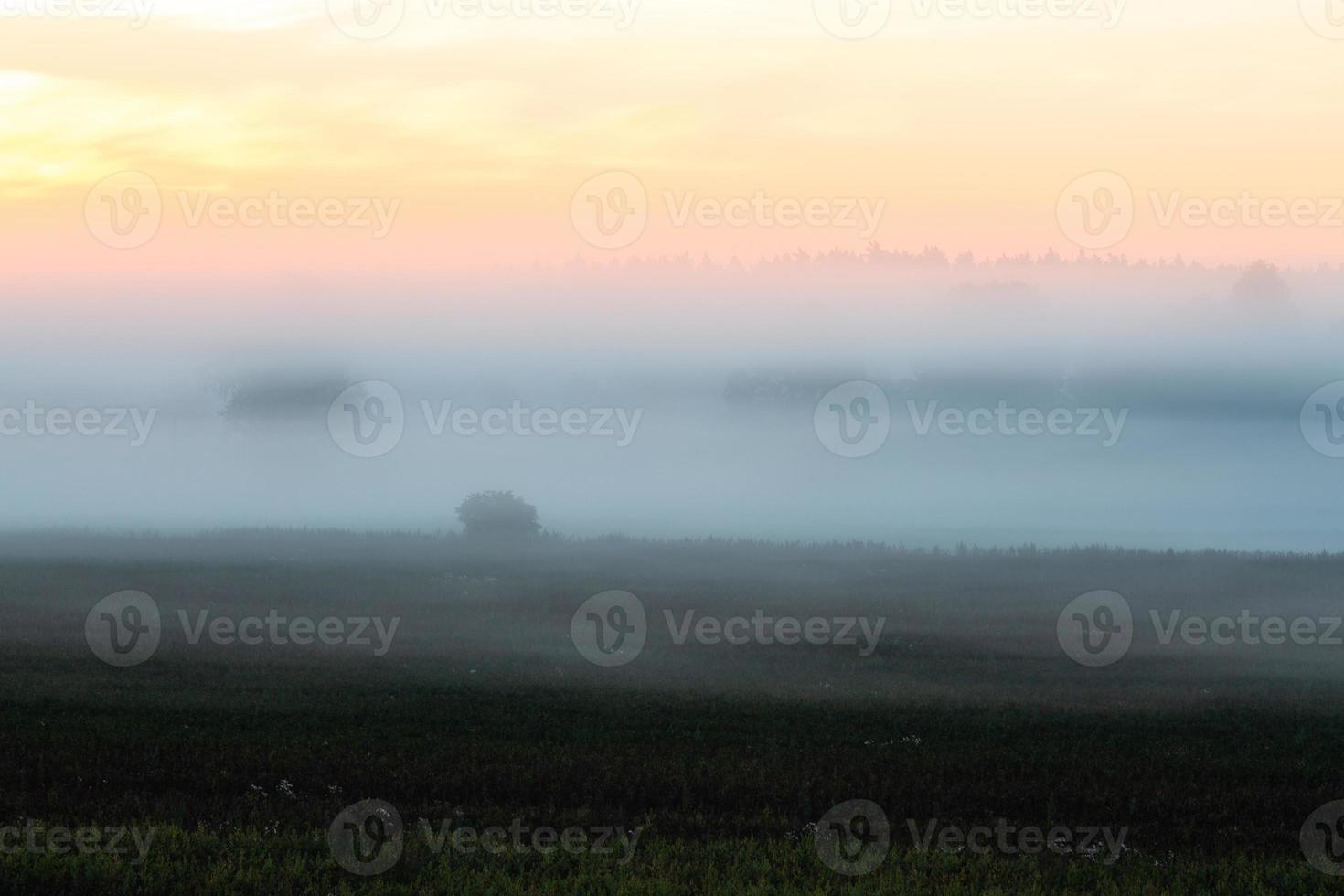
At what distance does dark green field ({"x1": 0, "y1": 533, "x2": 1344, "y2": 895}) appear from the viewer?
17.4 m

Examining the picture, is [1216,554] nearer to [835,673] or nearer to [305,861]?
[835,673]

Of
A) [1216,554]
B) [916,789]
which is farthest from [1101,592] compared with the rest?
[916,789]

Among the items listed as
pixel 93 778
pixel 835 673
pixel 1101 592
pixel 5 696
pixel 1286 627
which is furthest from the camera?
pixel 1101 592

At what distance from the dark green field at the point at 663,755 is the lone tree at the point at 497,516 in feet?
242

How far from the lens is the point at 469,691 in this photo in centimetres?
3775

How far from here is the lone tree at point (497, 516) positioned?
142m

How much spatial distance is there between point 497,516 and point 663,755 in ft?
389

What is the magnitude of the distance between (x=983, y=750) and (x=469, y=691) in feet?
52.0

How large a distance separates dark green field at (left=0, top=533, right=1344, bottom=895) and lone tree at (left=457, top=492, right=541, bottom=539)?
73.7 meters

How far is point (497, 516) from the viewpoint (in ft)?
471

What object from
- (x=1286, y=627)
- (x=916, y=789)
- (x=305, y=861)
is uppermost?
(x=1286, y=627)

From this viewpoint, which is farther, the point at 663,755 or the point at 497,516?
the point at 497,516

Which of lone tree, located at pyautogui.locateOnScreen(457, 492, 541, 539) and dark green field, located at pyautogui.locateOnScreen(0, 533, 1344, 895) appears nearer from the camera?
dark green field, located at pyautogui.locateOnScreen(0, 533, 1344, 895)

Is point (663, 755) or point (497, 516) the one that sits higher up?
point (497, 516)
